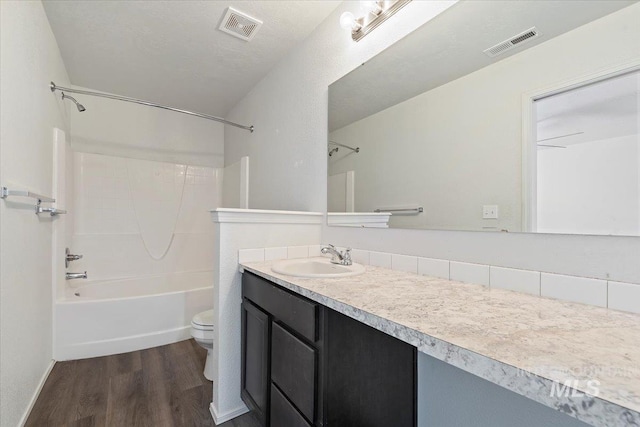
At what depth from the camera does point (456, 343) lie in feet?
1.82

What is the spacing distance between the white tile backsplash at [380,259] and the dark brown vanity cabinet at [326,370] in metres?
0.40

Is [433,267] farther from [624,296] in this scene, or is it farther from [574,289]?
[624,296]

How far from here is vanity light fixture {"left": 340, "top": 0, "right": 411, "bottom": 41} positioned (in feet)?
4.57

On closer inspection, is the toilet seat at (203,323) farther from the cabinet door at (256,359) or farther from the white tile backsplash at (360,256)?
the white tile backsplash at (360,256)

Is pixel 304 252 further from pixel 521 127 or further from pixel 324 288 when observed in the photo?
pixel 521 127

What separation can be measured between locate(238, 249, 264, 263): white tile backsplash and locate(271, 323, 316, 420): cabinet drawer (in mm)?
479

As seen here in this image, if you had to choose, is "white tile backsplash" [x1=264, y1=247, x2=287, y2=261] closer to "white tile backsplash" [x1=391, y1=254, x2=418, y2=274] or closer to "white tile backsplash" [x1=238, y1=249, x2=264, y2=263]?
"white tile backsplash" [x1=238, y1=249, x2=264, y2=263]

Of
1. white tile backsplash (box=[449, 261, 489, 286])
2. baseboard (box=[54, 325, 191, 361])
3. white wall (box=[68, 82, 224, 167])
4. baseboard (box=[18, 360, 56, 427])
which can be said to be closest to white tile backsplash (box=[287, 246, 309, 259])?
white tile backsplash (box=[449, 261, 489, 286])

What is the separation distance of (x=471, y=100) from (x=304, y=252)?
1.20m

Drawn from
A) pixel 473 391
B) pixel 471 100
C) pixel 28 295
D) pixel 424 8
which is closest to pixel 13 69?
pixel 28 295

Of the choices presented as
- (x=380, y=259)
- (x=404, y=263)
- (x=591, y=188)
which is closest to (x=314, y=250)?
(x=380, y=259)

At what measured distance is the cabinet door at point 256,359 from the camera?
1248 millimetres

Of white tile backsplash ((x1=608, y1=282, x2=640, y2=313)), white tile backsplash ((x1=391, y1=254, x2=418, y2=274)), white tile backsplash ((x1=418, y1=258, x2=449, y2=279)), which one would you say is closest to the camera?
white tile backsplash ((x1=608, y1=282, x2=640, y2=313))

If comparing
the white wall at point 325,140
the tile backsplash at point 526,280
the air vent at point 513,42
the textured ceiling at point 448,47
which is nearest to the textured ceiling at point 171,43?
the white wall at point 325,140
